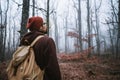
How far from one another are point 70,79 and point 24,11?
17.5 ft

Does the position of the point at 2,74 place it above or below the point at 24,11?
below

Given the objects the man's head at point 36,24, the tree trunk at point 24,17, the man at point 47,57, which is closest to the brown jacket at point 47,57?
the man at point 47,57

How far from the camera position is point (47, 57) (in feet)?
9.97

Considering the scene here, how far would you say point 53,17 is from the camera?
57219mm

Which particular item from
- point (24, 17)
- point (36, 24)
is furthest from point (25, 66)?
point (24, 17)

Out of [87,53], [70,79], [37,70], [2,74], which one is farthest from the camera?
[87,53]

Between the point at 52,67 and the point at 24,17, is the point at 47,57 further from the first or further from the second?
the point at 24,17

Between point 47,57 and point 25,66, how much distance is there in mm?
319

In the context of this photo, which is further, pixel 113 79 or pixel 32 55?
pixel 113 79

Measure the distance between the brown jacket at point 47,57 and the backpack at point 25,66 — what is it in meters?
0.07

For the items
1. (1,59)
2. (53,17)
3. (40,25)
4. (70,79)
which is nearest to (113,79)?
(70,79)

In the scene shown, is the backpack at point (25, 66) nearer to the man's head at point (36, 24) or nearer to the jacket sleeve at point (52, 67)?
the jacket sleeve at point (52, 67)

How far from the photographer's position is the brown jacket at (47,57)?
9.79 feet

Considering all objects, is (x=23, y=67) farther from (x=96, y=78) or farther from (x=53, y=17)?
(x=53, y=17)
